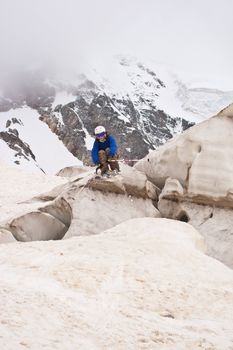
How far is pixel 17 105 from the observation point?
540 feet

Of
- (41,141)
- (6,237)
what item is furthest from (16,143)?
(6,237)

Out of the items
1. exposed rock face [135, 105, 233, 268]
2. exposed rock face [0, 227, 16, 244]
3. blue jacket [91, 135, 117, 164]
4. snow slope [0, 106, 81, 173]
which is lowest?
snow slope [0, 106, 81, 173]

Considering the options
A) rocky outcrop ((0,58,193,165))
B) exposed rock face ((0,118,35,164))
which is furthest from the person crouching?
rocky outcrop ((0,58,193,165))

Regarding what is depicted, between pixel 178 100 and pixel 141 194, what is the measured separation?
169 m

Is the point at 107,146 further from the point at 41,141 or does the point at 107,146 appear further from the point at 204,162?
the point at 41,141

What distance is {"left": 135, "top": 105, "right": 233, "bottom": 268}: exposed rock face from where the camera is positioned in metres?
13.4

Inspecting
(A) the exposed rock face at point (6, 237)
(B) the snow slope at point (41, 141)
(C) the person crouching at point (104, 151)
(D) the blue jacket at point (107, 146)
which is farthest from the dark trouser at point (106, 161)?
(B) the snow slope at point (41, 141)

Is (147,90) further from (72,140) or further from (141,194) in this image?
(141,194)

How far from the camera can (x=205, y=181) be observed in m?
13.7

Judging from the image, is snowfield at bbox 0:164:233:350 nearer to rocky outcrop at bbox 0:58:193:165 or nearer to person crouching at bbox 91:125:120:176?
person crouching at bbox 91:125:120:176

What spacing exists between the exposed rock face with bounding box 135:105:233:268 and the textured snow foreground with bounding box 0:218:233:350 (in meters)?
3.54

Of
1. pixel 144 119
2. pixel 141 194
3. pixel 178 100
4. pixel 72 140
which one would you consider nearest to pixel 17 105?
pixel 72 140

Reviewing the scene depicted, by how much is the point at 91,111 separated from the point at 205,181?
152 metres

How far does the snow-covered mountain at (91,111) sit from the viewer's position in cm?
14838
